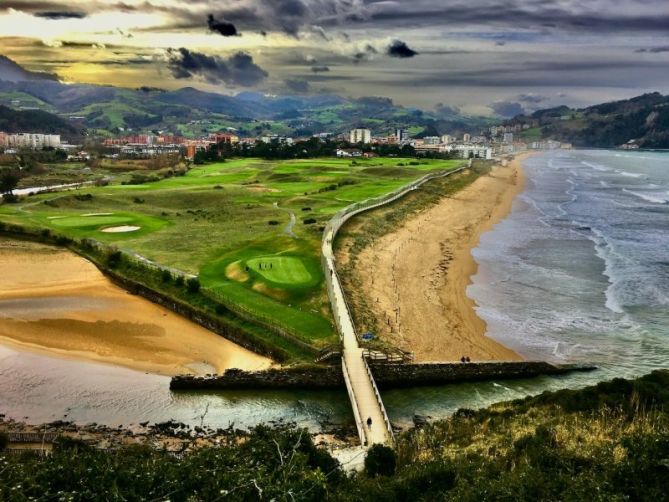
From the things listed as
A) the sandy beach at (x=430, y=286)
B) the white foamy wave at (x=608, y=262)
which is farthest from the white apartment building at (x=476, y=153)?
the white foamy wave at (x=608, y=262)

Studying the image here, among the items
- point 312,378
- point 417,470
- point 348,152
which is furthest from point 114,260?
point 348,152

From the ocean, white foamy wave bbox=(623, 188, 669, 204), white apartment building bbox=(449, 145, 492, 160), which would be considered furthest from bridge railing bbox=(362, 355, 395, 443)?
white apartment building bbox=(449, 145, 492, 160)

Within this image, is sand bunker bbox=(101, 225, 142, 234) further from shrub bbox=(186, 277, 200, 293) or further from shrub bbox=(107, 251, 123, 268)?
shrub bbox=(186, 277, 200, 293)

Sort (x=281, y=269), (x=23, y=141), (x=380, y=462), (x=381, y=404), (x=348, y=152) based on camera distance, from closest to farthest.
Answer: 1. (x=380, y=462)
2. (x=381, y=404)
3. (x=281, y=269)
4. (x=348, y=152)
5. (x=23, y=141)

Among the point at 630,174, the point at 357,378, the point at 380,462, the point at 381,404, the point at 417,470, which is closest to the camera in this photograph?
the point at 417,470

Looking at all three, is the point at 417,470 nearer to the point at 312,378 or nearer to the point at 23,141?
the point at 312,378

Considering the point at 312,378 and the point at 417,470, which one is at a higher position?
the point at 417,470
